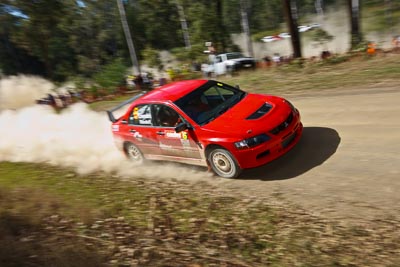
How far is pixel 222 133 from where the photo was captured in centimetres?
673

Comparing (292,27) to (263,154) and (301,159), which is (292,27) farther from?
(263,154)

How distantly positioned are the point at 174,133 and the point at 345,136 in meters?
3.43

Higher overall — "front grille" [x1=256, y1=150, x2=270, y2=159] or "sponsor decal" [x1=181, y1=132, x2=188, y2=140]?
"sponsor decal" [x1=181, y1=132, x2=188, y2=140]

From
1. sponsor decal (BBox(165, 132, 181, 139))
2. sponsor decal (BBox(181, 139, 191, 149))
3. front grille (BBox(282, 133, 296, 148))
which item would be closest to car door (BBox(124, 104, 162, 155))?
sponsor decal (BBox(165, 132, 181, 139))

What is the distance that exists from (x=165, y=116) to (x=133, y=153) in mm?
1805

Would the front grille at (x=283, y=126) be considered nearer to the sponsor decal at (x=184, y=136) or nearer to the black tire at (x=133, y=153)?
the sponsor decal at (x=184, y=136)

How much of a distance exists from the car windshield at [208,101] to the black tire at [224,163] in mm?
654

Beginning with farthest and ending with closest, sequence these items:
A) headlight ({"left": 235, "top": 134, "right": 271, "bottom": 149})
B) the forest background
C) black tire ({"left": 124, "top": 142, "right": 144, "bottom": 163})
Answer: the forest background, black tire ({"left": 124, "top": 142, "right": 144, "bottom": 163}), headlight ({"left": 235, "top": 134, "right": 271, "bottom": 149})

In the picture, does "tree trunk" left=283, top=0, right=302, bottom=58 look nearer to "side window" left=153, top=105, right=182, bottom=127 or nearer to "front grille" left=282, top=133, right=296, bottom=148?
"side window" left=153, top=105, right=182, bottom=127

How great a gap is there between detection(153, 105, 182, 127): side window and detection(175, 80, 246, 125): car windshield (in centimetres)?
21

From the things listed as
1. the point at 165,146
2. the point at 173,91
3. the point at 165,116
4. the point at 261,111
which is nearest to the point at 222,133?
the point at 261,111

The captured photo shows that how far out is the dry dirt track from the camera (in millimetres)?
5301

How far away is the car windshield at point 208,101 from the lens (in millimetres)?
7344

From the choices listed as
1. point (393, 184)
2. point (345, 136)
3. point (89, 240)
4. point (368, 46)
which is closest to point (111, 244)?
point (89, 240)
